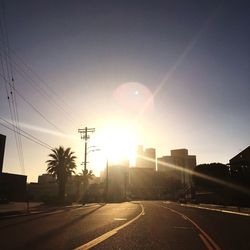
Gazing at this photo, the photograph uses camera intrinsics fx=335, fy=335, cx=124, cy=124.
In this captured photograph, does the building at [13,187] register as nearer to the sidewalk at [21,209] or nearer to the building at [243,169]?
the sidewalk at [21,209]

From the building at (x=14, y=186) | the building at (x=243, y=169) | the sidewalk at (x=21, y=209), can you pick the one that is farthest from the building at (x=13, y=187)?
the building at (x=243, y=169)

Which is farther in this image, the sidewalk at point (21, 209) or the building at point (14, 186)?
the building at point (14, 186)

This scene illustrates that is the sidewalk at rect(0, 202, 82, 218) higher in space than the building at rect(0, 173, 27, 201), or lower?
lower

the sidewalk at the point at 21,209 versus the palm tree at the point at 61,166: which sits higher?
the palm tree at the point at 61,166

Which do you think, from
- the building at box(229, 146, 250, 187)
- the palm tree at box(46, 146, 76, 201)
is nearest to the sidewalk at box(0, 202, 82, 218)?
the palm tree at box(46, 146, 76, 201)

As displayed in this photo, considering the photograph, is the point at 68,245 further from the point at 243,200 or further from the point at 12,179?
the point at 12,179

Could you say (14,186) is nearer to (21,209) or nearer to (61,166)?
(61,166)

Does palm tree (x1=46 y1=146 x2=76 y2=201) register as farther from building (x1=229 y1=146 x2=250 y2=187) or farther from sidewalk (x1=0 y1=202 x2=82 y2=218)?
building (x1=229 y1=146 x2=250 y2=187)

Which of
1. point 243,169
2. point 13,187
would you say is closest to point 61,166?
point 13,187

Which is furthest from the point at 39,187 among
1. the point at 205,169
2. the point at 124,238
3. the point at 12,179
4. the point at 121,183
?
the point at 124,238

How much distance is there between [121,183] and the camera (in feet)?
460

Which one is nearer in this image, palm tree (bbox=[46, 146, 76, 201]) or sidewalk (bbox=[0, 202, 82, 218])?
sidewalk (bbox=[0, 202, 82, 218])

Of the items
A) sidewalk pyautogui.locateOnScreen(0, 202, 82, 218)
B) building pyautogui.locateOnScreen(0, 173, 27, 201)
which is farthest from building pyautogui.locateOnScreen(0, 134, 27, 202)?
sidewalk pyautogui.locateOnScreen(0, 202, 82, 218)

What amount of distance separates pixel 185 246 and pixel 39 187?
5005 inches
